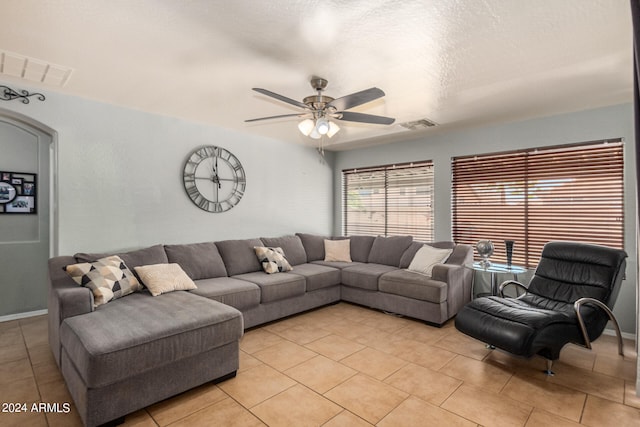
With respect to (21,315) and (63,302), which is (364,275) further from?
(21,315)

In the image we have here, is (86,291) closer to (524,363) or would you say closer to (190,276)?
(190,276)

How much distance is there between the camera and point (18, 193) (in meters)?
3.86

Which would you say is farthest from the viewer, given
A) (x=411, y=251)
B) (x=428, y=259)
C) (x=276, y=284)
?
(x=411, y=251)

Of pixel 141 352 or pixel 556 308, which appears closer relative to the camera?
pixel 141 352

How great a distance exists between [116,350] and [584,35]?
354 cm

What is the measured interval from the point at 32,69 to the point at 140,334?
242 cm

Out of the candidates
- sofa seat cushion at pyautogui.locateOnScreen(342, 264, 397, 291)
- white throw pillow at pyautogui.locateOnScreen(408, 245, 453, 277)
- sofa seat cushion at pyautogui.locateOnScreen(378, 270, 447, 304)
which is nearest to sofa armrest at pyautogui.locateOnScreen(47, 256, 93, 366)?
sofa seat cushion at pyautogui.locateOnScreen(342, 264, 397, 291)

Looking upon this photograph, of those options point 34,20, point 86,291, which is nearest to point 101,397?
point 86,291

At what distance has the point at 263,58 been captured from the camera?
8.02 ft

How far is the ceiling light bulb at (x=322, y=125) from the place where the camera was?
2589mm

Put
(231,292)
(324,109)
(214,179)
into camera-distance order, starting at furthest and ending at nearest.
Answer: (214,179), (231,292), (324,109)

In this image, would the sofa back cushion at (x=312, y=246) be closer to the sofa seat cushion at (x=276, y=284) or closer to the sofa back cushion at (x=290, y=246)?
the sofa back cushion at (x=290, y=246)

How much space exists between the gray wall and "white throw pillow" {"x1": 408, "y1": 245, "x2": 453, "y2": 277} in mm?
660

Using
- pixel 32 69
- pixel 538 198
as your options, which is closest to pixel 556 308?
pixel 538 198
